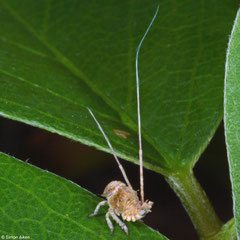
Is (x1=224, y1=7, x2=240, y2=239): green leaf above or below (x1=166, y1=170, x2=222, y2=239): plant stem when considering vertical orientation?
above

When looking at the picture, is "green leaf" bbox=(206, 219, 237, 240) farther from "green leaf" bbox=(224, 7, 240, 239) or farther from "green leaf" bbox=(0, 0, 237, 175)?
"green leaf" bbox=(0, 0, 237, 175)

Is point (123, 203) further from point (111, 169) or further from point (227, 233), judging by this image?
point (111, 169)

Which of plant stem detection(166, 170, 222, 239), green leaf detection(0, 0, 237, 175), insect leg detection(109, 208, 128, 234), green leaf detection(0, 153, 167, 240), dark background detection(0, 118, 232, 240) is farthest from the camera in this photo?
dark background detection(0, 118, 232, 240)

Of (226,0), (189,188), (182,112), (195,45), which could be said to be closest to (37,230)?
(189,188)

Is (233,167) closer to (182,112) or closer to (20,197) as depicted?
(182,112)

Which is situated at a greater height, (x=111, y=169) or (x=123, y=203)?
(x=123, y=203)

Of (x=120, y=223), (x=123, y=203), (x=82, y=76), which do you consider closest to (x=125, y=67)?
(x=82, y=76)

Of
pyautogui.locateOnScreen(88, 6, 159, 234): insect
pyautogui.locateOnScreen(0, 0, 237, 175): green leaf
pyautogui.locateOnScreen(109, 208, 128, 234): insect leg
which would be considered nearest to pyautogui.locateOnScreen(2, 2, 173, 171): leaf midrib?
pyautogui.locateOnScreen(0, 0, 237, 175): green leaf
